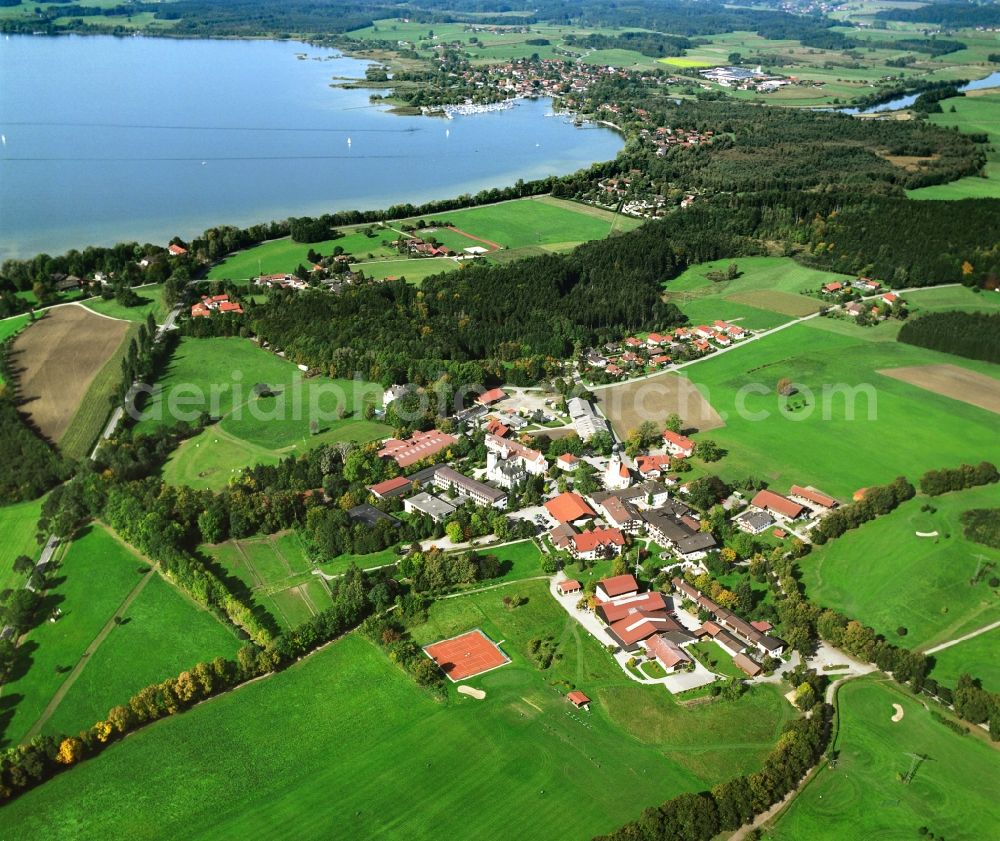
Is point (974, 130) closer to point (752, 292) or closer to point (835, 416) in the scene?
point (752, 292)

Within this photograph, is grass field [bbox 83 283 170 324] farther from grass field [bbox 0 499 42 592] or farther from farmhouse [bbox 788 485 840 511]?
farmhouse [bbox 788 485 840 511]

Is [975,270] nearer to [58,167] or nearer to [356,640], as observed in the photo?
[356,640]

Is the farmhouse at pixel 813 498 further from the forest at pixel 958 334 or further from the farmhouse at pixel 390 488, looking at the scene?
the forest at pixel 958 334

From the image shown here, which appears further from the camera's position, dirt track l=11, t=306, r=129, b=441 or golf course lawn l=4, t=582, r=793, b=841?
dirt track l=11, t=306, r=129, b=441

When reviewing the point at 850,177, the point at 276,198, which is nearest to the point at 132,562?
the point at 276,198

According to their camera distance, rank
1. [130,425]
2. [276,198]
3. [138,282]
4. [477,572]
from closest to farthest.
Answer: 1. [477,572]
2. [130,425]
3. [138,282]
4. [276,198]

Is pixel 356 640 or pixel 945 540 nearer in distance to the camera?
Answer: pixel 356 640

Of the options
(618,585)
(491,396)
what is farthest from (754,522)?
(491,396)

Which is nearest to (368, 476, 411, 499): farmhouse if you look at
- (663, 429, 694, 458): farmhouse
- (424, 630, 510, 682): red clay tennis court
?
(424, 630, 510, 682): red clay tennis court
